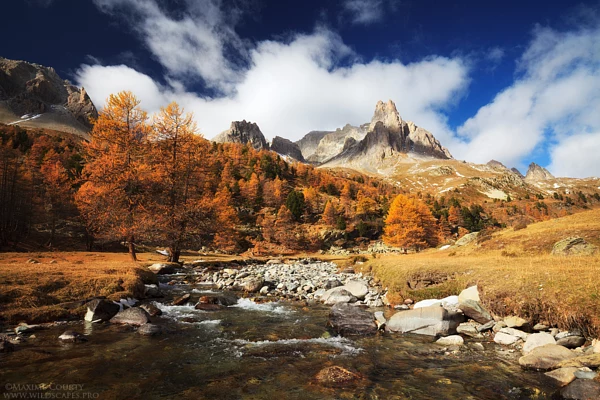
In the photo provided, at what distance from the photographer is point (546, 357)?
8.65m

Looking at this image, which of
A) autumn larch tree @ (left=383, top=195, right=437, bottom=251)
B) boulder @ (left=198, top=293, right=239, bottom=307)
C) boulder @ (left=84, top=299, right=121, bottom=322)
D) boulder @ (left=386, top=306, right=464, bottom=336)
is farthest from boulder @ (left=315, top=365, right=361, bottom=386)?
autumn larch tree @ (left=383, top=195, right=437, bottom=251)

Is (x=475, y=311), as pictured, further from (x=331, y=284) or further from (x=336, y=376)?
(x=331, y=284)

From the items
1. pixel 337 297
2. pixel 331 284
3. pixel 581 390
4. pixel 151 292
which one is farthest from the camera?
pixel 331 284

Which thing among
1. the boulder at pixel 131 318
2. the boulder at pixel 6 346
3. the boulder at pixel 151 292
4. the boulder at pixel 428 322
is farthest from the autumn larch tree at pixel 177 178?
the boulder at pixel 428 322

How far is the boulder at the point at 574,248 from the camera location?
2066cm

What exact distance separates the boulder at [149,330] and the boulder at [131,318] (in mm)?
707

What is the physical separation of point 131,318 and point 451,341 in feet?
42.6

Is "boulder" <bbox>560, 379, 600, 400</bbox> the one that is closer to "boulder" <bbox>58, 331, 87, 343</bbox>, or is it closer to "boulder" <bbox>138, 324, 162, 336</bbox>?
"boulder" <bbox>138, 324, 162, 336</bbox>

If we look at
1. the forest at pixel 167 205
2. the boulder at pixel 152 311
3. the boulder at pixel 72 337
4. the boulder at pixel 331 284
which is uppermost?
the forest at pixel 167 205

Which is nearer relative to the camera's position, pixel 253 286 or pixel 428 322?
pixel 428 322

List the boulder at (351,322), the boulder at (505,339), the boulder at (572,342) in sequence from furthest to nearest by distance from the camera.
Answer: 1. the boulder at (351,322)
2. the boulder at (505,339)
3. the boulder at (572,342)

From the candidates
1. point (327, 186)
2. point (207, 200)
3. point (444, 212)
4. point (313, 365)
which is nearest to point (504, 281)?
point (313, 365)

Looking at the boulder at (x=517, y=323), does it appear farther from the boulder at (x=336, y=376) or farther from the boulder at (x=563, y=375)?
the boulder at (x=336, y=376)

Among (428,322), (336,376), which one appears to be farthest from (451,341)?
(336,376)
